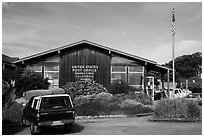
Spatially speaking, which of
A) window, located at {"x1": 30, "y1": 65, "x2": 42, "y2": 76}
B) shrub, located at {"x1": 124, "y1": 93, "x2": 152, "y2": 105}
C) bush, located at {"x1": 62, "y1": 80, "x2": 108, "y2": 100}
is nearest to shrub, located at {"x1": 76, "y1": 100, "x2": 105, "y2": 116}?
shrub, located at {"x1": 124, "y1": 93, "x2": 152, "y2": 105}

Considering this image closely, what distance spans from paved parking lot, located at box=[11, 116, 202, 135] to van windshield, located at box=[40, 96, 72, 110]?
1.07 metres

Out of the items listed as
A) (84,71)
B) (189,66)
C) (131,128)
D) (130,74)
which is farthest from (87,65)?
(189,66)

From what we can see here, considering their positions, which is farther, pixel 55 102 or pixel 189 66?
pixel 189 66

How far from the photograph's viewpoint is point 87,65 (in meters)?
27.6

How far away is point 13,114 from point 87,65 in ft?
41.4

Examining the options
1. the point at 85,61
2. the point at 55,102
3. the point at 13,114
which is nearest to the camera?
the point at 55,102

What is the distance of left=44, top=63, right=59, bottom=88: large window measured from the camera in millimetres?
27875

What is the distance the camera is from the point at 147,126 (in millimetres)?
13328

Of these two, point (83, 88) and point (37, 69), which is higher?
point (37, 69)

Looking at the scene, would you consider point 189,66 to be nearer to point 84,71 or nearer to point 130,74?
point 130,74

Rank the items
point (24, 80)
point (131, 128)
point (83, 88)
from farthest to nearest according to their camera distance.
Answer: point (83, 88) → point (24, 80) → point (131, 128)

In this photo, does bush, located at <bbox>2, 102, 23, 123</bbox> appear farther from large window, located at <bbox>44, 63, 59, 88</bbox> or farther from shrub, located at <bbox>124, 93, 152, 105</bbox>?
large window, located at <bbox>44, 63, 59, 88</bbox>

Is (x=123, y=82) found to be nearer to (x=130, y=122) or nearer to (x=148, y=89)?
(x=148, y=89)

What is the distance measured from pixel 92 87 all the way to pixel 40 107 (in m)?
14.3
